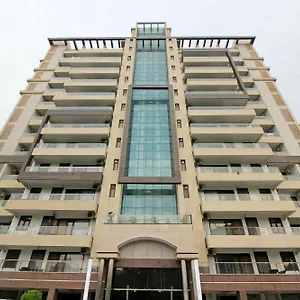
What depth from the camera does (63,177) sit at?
25172 millimetres

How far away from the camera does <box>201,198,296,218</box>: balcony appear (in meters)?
22.7

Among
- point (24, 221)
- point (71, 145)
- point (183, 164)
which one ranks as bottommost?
point (24, 221)

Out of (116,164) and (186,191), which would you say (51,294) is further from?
(186,191)

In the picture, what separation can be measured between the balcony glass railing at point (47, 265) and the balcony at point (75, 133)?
14273 mm

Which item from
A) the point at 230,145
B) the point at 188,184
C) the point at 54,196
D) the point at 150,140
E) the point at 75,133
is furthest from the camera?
the point at 75,133

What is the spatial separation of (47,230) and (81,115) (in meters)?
15.0

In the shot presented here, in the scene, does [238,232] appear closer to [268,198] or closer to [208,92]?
[268,198]

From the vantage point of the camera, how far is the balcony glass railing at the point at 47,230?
22.4 metres

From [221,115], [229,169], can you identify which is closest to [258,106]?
[221,115]

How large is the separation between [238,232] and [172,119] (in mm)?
14624

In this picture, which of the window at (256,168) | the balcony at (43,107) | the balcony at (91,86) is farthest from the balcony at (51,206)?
the balcony at (91,86)

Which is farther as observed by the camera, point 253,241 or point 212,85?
point 212,85

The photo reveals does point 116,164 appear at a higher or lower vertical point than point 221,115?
lower

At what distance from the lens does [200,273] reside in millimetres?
18828
